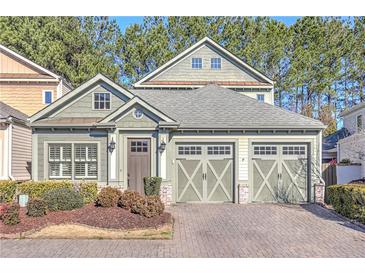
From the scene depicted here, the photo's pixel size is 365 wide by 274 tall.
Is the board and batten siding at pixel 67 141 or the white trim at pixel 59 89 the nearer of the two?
the board and batten siding at pixel 67 141

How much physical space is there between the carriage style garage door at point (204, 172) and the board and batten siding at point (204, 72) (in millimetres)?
8470

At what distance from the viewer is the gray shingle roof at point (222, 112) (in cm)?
1448

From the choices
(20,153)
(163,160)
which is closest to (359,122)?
(163,160)

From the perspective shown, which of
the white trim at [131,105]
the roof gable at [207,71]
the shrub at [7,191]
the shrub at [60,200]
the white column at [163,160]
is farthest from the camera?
the roof gable at [207,71]

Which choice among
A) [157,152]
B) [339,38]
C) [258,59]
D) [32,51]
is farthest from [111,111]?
[339,38]

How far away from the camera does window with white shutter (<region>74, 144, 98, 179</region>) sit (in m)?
14.0

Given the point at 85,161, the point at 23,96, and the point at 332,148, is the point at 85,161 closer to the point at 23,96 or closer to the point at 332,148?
the point at 23,96

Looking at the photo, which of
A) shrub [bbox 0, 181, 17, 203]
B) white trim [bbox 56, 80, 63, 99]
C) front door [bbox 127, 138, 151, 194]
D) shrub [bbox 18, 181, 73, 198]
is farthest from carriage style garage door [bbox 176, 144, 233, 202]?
white trim [bbox 56, 80, 63, 99]

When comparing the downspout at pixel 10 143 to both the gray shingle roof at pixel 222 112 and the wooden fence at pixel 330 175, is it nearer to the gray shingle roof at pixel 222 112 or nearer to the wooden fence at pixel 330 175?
the gray shingle roof at pixel 222 112

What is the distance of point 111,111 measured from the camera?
14.6 m

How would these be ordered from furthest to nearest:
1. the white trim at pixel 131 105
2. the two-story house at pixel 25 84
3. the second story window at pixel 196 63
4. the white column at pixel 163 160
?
1. the second story window at pixel 196 63
2. the two-story house at pixel 25 84
3. the white column at pixel 163 160
4. the white trim at pixel 131 105

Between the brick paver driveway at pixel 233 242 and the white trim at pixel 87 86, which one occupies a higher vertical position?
the white trim at pixel 87 86

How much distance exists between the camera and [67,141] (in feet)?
46.2

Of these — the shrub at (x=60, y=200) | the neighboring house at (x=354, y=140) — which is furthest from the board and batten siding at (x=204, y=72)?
the shrub at (x=60, y=200)
